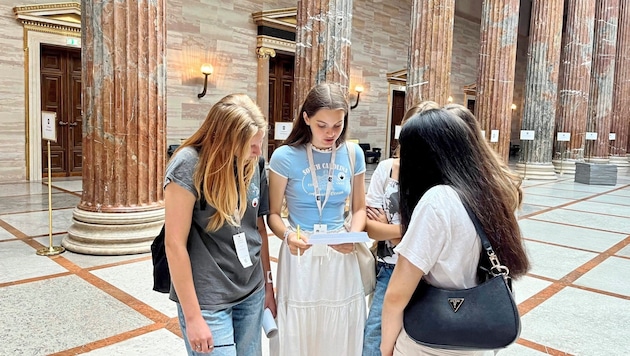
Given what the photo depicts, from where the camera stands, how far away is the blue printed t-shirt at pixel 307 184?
243 cm

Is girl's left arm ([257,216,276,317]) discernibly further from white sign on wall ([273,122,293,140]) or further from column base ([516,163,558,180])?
column base ([516,163,558,180])

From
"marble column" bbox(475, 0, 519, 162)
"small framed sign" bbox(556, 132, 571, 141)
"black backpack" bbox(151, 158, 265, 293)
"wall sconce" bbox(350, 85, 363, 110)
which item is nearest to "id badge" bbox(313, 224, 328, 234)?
"black backpack" bbox(151, 158, 265, 293)

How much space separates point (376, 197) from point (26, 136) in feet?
35.2

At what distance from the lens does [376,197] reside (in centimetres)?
262

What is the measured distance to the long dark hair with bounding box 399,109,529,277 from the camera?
1.58 m

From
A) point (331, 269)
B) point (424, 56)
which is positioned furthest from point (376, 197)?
point (424, 56)

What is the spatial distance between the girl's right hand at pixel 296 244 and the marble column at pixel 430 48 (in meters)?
7.62

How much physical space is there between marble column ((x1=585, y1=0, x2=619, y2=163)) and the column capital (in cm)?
1208

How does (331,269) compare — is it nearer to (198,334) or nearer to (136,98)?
(198,334)

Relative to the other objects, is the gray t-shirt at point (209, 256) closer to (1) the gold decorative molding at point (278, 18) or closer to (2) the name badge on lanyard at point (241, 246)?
(2) the name badge on lanyard at point (241, 246)

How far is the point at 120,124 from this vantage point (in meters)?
5.27

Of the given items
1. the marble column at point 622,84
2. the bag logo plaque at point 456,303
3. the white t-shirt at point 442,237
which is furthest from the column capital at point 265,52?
the marble column at point 622,84

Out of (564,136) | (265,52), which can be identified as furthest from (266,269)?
(564,136)

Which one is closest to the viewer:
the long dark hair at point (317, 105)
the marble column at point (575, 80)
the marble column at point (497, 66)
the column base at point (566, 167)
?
the long dark hair at point (317, 105)
